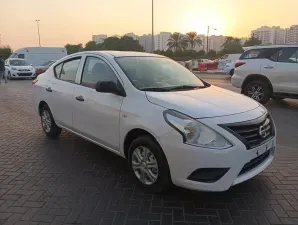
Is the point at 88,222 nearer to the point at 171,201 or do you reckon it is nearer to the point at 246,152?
the point at 171,201

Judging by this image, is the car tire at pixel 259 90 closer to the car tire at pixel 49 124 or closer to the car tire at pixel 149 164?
the car tire at pixel 49 124

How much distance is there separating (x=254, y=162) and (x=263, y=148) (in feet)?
0.62

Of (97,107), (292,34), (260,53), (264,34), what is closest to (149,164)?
(97,107)

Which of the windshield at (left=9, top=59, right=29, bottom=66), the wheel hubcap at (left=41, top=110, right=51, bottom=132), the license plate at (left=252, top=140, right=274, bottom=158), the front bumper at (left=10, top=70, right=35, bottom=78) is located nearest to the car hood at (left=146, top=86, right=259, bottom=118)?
the license plate at (left=252, top=140, right=274, bottom=158)

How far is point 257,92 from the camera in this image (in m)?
10.2

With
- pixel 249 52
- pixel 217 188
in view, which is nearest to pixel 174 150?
pixel 217 188

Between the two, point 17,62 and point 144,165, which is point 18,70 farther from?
point 144,165

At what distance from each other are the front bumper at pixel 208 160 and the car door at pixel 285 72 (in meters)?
6.61

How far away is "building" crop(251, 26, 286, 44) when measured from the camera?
91.7m

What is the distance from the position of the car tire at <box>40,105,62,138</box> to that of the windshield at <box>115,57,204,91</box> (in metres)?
2.13

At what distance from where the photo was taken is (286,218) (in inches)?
130

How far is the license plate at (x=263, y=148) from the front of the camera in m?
3.53

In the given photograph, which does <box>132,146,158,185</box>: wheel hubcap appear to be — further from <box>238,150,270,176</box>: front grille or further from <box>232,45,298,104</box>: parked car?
<box>232,45,298,104</box>: parked car

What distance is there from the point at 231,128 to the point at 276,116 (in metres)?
5.62
